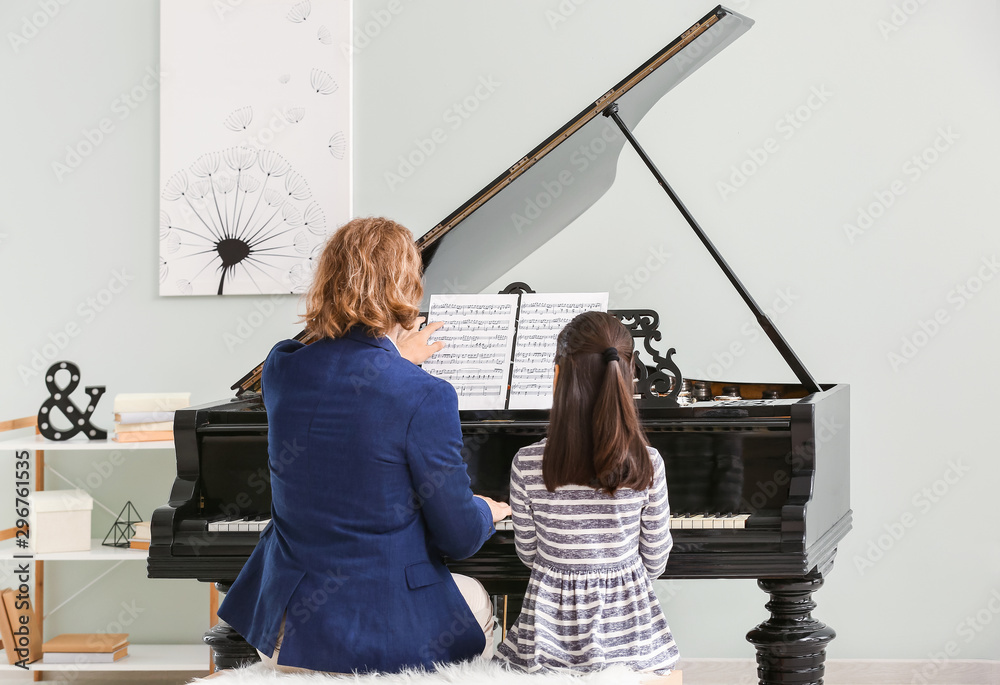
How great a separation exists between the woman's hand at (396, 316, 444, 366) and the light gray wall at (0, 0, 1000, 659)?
1.21 meters

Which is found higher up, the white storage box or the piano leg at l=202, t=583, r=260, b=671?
the white storage box

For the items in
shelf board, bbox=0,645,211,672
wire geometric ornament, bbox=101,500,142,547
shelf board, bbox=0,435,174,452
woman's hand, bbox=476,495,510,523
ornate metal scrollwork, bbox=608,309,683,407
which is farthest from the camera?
wire geometric ornament, bbox=101,500,142,547

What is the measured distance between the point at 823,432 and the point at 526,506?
869 mm

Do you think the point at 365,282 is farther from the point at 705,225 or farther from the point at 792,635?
the point at 705,225

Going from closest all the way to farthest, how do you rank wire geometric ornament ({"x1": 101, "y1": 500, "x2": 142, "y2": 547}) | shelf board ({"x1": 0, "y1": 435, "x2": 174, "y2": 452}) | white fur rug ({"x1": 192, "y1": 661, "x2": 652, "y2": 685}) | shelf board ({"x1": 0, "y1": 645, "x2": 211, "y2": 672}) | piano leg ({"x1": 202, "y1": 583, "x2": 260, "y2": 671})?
white fur rug ({"x1": 192, "y1": 661, "x2": 652, "y2": 685}) < piano leg ({"x1": 202, "y1": 583, "x2": 260, "y2": 671}) < shelf board ({"x1": 0, "y1": 435, "x2": 174, "y2": 452}) < shelf board ({"x1": 0, "y1": 645, "x2": 211, "y2": 672}) < wire geometric ornament ({"x1": 101, "y1": 500, "x2": 142, "y2": 547})

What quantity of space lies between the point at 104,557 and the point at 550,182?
202cm

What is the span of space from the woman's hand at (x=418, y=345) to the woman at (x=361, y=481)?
527 millimetres

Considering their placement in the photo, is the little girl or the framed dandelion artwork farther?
the framed dandelion artwork

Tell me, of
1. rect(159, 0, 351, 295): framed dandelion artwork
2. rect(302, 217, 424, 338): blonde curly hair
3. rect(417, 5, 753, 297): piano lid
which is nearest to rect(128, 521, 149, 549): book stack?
rect(159, 0, 351, 295): framed dandelion artwork

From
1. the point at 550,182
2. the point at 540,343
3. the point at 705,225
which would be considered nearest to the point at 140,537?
the point at 540,343

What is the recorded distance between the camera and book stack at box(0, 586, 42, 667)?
10.3 feet

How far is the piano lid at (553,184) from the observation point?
225 centimetres

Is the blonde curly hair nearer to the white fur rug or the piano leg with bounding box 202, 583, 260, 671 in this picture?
the white fur rug

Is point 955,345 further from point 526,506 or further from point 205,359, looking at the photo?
point 205,359
